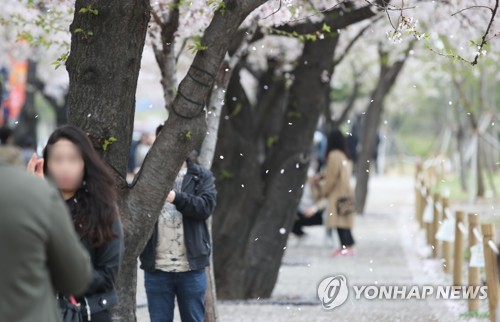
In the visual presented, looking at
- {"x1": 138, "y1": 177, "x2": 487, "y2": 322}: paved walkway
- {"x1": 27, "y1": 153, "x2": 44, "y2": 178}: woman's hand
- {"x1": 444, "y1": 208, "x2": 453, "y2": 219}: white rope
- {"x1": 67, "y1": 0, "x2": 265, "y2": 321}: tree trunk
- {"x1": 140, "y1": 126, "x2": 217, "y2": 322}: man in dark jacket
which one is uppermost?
{"x1": 67, "y1": 0, "x2": 265, "y2": 321}: tree trunk

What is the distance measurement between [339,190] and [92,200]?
1133 centimetres

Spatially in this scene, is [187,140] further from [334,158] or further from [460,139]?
[460,139]

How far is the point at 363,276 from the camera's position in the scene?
44.0 ft

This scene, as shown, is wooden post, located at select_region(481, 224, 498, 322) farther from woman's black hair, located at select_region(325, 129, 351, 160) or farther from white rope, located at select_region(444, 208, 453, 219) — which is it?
woman's black hair, located at select_region(325, 129, 351, 160)

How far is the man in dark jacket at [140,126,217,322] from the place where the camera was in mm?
6520

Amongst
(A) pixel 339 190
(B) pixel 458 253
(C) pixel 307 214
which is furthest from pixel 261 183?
(C) pixel 307 214

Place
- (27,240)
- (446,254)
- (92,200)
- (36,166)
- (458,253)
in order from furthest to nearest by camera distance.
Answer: (446,254), (458,253), (36,166), (92,200), (27,240)

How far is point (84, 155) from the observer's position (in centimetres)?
434

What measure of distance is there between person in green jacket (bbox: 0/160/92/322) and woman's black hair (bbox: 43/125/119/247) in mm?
949

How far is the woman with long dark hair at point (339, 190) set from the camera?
15203mm

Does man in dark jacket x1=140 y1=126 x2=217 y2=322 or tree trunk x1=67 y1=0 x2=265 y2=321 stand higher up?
tree trunk x1=67 y1=0 x2=265 y2=321

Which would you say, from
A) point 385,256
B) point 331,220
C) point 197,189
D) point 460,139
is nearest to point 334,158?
point 331,220

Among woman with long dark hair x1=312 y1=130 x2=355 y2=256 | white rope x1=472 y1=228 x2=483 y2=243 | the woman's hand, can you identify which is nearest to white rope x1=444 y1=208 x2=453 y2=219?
white rope x1=472 y1=228 x2=483 y2=243

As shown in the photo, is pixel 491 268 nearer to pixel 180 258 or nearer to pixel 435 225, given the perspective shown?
pixel 180 258
